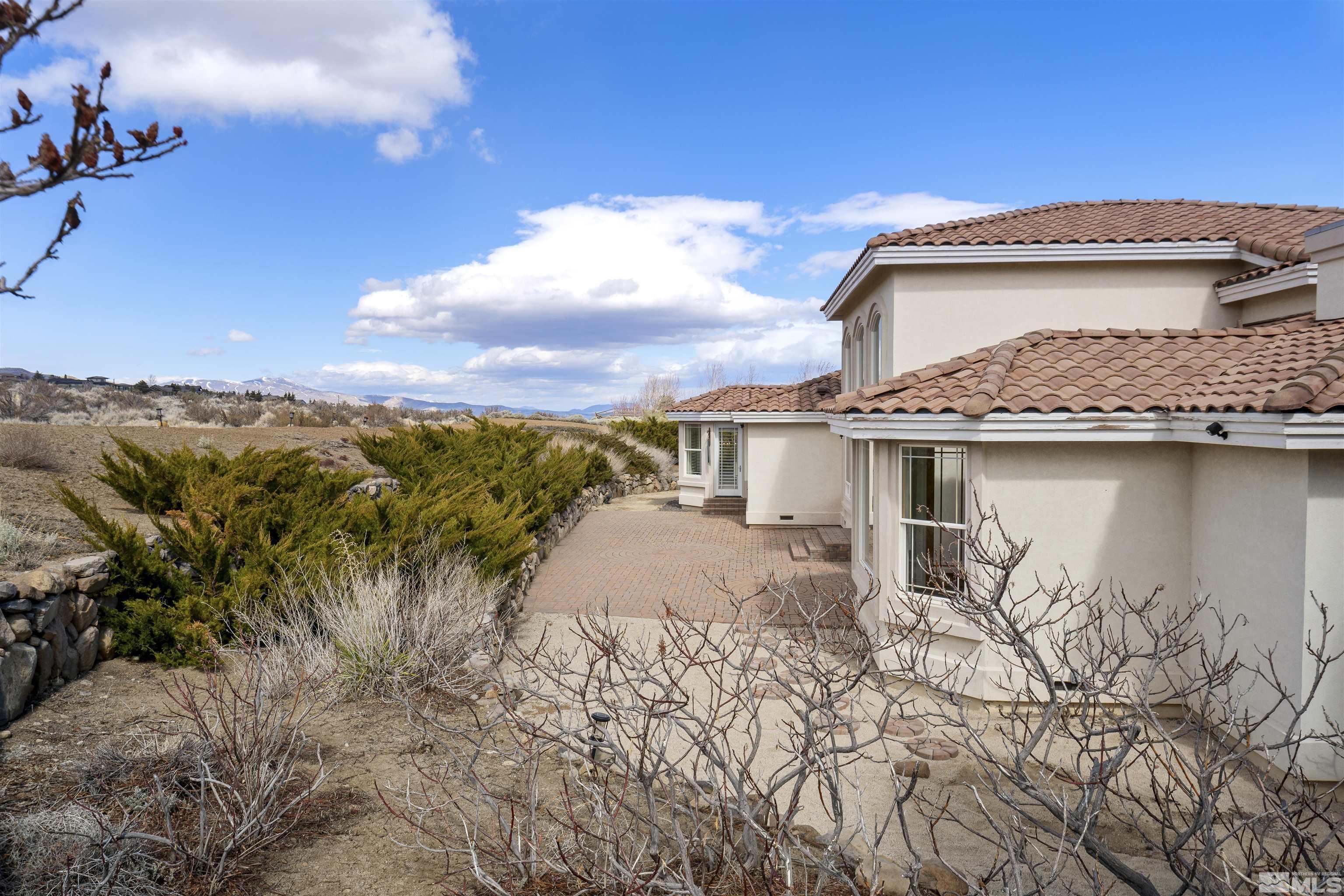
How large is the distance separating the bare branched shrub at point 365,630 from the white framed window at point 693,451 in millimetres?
14831

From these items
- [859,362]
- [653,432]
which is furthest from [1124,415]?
[653,432]

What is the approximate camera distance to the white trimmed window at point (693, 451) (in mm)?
23203

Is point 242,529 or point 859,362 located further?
→ point 859,362

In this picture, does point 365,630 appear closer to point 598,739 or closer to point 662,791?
point 662,791

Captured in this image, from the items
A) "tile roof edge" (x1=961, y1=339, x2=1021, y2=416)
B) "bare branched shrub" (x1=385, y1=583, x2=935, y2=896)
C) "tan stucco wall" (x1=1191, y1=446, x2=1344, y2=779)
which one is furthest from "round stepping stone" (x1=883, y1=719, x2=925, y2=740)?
"tile roof edge" (x1=961, y1=339, x2=1021, y2=416)

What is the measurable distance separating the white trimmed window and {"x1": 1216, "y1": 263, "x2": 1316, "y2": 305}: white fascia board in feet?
46.0

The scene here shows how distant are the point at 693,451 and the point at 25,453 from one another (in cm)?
1528

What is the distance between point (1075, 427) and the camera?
23.4 feet

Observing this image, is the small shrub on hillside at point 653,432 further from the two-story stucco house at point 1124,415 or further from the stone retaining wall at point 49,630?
the stone retaining wall at point 49,630

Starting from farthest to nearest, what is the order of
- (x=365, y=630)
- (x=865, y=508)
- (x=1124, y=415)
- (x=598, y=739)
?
(x=865, y=508) < (x=365, y=630) < (x=1124, y=415) < (x=598, y=739)

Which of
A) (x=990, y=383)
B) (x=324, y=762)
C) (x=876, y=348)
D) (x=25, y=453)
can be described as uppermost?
(x=876, y=348)

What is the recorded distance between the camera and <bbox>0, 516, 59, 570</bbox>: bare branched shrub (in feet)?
23.2

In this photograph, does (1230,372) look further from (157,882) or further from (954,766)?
(157,882)

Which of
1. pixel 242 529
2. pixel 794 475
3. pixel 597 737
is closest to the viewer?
pixel 597 737
